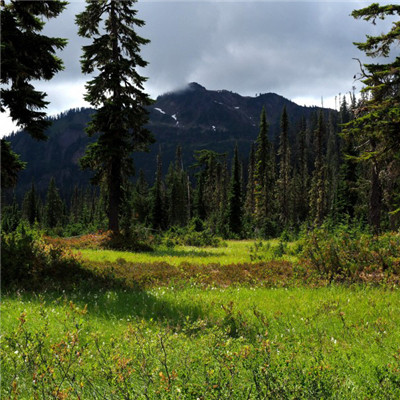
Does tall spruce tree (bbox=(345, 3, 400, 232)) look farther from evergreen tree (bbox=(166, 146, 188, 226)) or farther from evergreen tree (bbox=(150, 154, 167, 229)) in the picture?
evergreen tree (bbox=(166, 146, 188, 226))

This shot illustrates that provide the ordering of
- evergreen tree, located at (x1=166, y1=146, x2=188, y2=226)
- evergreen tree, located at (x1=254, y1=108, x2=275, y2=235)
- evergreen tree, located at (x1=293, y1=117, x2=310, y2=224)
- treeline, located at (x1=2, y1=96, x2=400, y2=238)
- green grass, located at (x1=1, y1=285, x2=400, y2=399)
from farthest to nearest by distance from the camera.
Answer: evergreen tree, located at (x1=166, y1=146, x2=188, y2=226) < evergreen tree, located at (x1=293, y1=117, x2=310, y2=224) < evergreen tree, located at (x1=254, y1=108, x2=275, y2=235) < treeline, located at (x1=2, y1=96, x2=400, y2=238) < green grass, located at (x1=1, y1=285, x2=400, y2=399)

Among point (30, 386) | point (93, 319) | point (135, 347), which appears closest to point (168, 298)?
point (93, 319)

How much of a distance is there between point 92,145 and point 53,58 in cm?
874

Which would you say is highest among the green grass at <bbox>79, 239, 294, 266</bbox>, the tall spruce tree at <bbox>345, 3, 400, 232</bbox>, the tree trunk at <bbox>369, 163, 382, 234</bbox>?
the tall spruce tree at <bbox>345, 3, 400, 232</bbox>

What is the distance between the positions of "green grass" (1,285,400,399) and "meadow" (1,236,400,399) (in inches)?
1.0

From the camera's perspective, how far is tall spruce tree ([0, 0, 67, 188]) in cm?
1159

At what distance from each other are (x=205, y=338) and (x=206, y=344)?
14 centimetres

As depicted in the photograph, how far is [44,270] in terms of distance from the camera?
9867 mm

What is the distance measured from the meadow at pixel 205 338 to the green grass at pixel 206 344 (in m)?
0.02

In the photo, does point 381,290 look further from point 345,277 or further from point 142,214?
point 142,214

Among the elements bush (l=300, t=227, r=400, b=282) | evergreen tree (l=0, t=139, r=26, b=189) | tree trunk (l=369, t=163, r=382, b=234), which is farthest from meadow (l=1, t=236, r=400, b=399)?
tree trunk (l=369, t=163, r=382, b=234)

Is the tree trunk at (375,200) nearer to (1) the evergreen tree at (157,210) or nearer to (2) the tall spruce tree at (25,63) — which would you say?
(2) the tall spruce tree at (25,63)

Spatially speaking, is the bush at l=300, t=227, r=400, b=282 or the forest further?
the bush at l=300, t=227, r=400, b=282

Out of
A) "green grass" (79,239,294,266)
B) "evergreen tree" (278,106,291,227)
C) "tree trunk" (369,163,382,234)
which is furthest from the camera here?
"evergreen tree" (278,106,291,227)
